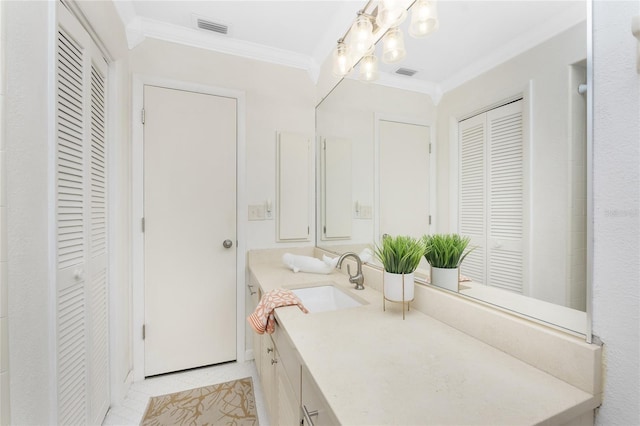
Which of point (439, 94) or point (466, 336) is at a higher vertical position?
point (439, 94)

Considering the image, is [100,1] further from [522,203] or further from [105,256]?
[522,203]

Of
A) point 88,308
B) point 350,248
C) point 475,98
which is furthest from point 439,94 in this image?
point 88,308

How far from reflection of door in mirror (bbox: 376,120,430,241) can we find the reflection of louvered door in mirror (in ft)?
0.59

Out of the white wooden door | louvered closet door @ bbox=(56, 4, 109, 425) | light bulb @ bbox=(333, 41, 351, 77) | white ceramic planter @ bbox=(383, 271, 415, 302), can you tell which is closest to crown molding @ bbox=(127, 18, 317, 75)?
the white wooden door

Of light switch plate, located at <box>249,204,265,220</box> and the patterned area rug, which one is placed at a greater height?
light switch plate, located at <box>249,204,265,220</box>

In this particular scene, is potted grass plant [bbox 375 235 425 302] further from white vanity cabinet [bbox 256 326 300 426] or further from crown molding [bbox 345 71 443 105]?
crown molding [bbox 345 71 443 105]

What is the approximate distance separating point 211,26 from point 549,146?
205cm

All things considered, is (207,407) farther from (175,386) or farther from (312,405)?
(312,405)

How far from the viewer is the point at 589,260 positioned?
62 centimetres

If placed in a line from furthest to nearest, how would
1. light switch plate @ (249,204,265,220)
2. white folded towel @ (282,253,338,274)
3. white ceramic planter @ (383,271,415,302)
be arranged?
1. light switch plate @ (249,204,265,220)
2. white folded towel @ (282,253,338,274)
3. white ceramic planter @ (383,271,415,302)

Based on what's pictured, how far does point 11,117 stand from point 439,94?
137 centimetres

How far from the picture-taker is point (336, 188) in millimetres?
1943

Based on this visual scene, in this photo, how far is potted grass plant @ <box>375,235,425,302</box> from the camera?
39.2 inches

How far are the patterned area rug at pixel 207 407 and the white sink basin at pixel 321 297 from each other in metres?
0.71
